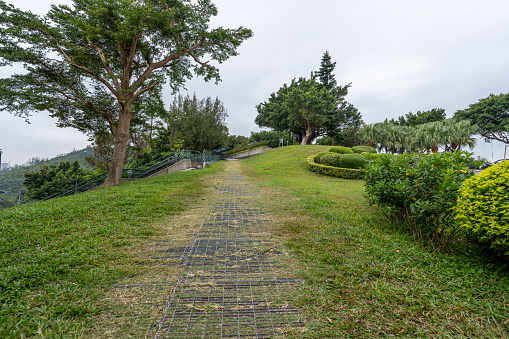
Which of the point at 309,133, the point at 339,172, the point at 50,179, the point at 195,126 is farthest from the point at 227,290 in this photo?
the point at 309,133

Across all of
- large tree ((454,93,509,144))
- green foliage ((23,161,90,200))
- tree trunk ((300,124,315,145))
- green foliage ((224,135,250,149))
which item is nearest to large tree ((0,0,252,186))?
green foliage ((23,161,90,200))

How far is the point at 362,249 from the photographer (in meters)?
3.52

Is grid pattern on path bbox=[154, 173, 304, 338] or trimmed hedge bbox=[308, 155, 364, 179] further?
trimmed hedge bbox=[308, 155, 364, 179]

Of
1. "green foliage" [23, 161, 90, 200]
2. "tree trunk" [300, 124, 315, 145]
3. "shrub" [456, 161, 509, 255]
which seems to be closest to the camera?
"shrub" [456, 161, 509, 255]

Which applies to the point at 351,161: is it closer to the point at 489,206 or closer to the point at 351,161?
the point at 351,161

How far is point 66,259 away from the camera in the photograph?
10.5 ft

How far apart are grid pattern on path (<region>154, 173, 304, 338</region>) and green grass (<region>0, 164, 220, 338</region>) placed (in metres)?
0.71

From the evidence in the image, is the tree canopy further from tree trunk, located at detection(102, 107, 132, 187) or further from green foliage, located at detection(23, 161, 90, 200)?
green foliage, located at detection(23, 161, 90, 200)

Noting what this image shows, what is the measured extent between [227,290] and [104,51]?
13.9 meters

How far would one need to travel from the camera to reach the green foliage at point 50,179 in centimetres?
2255

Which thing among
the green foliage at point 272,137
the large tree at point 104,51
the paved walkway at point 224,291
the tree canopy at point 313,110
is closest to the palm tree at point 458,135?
the tree canopy at point 313,110

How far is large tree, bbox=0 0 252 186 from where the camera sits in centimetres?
941

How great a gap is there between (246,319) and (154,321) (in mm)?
829

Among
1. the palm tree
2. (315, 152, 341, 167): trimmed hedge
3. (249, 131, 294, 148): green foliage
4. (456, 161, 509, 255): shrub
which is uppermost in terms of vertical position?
(249, 131, 294, 148): green foliage
